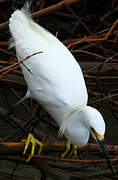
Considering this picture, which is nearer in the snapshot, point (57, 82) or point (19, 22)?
point (57, 82)

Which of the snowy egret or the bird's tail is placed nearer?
the snowy egret

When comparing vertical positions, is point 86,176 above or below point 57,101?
below

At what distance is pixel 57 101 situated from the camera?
2.15 meters

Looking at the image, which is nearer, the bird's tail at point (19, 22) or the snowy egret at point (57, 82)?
the snowy egret at point (57, 82)

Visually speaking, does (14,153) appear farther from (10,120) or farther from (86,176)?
(10,120)

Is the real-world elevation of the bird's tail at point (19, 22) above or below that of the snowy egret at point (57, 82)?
above

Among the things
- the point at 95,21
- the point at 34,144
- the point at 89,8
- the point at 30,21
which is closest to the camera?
the point at 34,144

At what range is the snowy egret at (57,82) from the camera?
2123 millimetres

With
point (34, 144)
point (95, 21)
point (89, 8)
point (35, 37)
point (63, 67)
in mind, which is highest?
point (89, 8)

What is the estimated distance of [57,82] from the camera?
2.14 meters

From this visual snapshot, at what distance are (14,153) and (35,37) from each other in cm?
72

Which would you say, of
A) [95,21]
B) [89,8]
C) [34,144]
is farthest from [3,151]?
[89,8]

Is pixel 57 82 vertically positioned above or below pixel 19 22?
below

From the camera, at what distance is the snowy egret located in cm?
212
